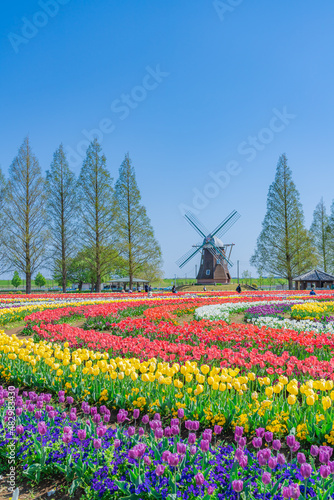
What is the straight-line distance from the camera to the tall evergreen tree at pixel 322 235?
45.5 meters

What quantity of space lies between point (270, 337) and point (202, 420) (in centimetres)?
397

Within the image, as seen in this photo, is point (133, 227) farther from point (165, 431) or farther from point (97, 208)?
point (165, 431)

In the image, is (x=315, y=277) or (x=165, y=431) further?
(x=315, y=277)

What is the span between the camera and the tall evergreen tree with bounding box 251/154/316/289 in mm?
38406

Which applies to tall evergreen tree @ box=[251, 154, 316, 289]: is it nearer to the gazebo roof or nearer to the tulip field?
the gazebo roof

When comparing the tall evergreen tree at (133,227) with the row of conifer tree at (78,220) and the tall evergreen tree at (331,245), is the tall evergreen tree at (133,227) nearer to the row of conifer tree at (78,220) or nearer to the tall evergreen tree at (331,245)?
the row of conifer tree at (78,220)

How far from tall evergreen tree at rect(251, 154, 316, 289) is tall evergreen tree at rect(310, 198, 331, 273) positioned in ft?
23.1

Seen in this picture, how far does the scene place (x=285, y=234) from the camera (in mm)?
38594

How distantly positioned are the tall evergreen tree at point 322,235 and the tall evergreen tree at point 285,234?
23.1 feet

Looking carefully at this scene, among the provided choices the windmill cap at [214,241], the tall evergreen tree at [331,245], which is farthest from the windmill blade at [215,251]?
the tall evergreen tree at [331,245]

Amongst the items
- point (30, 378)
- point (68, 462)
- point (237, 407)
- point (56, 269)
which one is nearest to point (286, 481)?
point (237, 407)

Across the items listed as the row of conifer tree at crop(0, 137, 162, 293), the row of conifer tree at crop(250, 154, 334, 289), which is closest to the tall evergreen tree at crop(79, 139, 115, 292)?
the row of conifer tree at crop(0, 137, 162, 293)

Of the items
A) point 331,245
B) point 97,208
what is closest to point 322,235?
point 331,245

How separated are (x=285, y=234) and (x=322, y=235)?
10.9 metres
